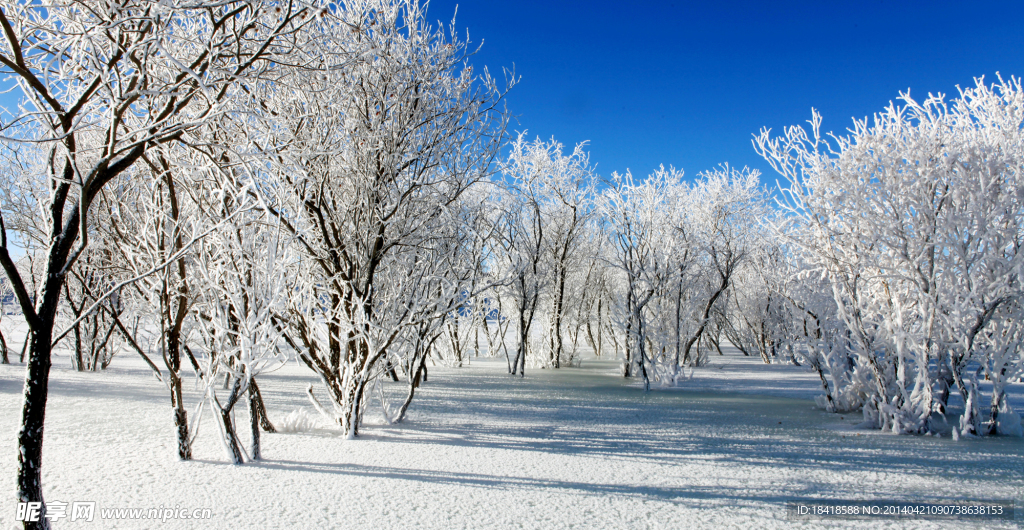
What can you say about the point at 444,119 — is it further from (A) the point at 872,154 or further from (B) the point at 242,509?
(A) the point at 872,154

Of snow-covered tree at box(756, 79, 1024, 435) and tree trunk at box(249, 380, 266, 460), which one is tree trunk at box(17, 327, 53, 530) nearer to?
tree trunk at box(249, 380, 266, 460)

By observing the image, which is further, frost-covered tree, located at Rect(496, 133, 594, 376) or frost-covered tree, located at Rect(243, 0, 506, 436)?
frost-covered tree, located at Rect(496, 133, 594, 376)

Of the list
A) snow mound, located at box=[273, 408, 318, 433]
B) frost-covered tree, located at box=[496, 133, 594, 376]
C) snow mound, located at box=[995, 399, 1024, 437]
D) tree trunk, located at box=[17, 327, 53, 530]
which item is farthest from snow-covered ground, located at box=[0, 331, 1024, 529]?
frost-covered tree, located at box=[496, 133, 594, 376]

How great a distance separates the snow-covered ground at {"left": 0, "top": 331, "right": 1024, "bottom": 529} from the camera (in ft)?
10.8

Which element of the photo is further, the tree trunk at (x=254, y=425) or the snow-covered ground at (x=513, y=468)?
the tree trunk at (x=254, y=425)

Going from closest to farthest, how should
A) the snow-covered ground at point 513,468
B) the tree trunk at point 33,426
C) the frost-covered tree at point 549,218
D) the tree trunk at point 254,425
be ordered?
the tree trunk at point 33,426 → the snow-covered ground at point 513,468 → the tree trunk at point 254,425 → the frost-covered tree at point 549,218

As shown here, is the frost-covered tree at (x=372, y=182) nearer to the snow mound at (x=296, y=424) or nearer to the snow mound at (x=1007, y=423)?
the snow mound at (x=296, y=424)

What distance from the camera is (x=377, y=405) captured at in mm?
7816

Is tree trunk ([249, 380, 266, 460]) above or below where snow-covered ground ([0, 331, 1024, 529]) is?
above

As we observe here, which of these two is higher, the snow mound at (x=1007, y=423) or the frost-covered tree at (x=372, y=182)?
the frost-covered tree at (x=372, y=182)

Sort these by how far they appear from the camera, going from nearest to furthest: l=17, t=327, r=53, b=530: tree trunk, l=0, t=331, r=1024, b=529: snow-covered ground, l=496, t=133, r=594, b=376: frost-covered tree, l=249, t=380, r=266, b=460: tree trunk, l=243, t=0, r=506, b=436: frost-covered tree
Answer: l=17, t=327, r=53, b=530: tree trunk < l=0, t=331, r=1024, b=529: snow-covered ground < l=249, t=380, r=266, b=460: tree trunk < l=243, t=0, r=506, b=436: frost-covered tree < l=496, t=133, r=594, b=376: frost-covered tree

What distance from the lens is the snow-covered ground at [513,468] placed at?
130 inches

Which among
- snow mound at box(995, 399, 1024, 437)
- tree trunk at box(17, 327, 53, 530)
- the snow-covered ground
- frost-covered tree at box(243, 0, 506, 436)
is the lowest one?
the snow-covered ground

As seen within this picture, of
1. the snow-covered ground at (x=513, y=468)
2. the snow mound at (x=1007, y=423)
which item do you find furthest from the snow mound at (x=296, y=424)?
the snow mound at (x=1007, y=423)
